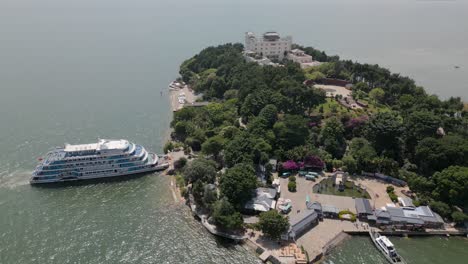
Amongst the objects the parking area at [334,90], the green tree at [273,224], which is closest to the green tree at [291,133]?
the green tree at [273,224]

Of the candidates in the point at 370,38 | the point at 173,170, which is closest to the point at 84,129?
the point at 173,170

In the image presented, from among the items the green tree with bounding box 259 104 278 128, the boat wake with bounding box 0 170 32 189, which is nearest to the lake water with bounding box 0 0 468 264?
the boat wake with bounding box 0 170 32 189

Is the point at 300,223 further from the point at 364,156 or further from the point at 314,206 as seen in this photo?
the point at 364,156

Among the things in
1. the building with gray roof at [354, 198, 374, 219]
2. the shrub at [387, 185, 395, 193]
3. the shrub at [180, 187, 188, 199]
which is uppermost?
the shrub at [387, 185, 395, 193]

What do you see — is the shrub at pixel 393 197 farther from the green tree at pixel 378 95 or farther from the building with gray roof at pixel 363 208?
the green tree at pixel 378 95

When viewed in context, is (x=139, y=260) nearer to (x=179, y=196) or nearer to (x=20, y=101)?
(x=179, y=196)

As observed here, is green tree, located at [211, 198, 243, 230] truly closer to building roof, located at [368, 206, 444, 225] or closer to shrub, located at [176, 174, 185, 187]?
shrub, located at [176, 174, 185, 187]
